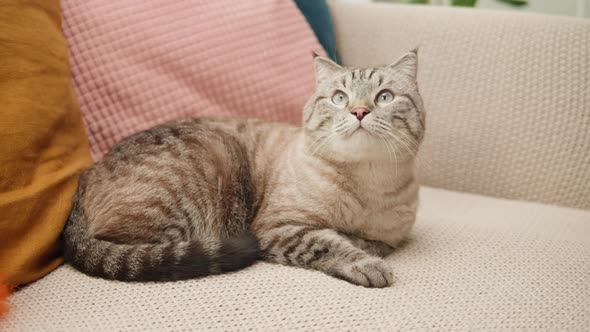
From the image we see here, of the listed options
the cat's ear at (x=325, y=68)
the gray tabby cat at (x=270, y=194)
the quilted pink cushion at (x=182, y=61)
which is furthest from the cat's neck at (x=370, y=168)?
the quilted pink cushion at (x=182, y=61)

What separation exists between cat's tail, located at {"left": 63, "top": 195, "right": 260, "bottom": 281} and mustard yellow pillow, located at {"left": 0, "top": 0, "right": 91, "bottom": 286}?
0.10 metres

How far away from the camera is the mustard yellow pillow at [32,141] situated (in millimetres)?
1197

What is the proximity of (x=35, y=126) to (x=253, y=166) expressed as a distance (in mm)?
654

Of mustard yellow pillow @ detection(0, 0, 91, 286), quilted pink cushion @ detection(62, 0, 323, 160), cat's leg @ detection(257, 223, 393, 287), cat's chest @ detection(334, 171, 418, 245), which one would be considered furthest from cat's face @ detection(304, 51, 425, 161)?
mustard yellow pillow @ detection(0, 0, 91, 286)

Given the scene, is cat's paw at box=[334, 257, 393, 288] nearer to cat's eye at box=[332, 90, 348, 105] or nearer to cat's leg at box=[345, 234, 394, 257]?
cat's leg at box=[345, 234, 394, 257]

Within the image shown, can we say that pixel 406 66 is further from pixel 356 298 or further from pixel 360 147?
pixel 356 298

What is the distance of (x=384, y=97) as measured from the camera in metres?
1.45

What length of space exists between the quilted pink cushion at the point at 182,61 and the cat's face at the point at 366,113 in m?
0.34

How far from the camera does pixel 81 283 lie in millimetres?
1197

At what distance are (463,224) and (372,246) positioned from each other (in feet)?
1.17

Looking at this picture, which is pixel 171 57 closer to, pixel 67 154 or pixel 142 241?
pixel 67 154

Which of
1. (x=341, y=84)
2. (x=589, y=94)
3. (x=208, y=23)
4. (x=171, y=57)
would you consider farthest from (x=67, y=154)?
(x=589, y=94)

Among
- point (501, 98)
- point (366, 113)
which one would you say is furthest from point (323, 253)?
point (501, 98)

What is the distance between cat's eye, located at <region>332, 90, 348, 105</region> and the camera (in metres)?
1.48
